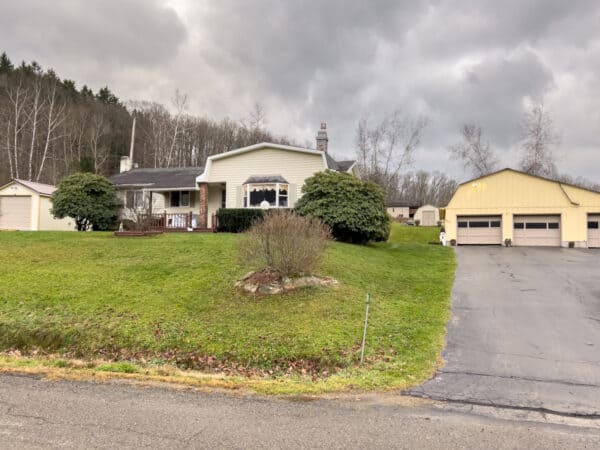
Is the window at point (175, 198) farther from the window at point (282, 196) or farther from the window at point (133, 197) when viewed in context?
the window at point (282, 196)

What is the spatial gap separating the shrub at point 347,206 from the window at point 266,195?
312cm

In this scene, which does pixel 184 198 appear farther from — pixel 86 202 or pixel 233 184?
pixel 86 202

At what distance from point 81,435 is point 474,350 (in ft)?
21.1

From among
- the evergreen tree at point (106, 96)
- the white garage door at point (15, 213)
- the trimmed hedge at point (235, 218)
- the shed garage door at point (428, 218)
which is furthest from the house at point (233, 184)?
the evergreen tree at point (106, 96)

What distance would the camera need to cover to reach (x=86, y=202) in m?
21.1

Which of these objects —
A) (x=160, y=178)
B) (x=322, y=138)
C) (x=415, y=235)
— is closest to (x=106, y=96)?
(x=160, y=178)

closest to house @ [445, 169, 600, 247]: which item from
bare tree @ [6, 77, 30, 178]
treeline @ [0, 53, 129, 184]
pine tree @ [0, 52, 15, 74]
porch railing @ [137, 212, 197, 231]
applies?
porch railing @ [137, 212, 197, 231]

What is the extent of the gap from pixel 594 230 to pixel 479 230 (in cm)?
622

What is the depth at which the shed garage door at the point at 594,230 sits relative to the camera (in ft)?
74.4

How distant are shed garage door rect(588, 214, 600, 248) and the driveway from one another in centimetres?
944

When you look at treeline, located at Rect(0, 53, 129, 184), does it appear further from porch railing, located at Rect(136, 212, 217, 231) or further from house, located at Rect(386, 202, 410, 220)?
house, located at Rect(386, 202, 410, 220)

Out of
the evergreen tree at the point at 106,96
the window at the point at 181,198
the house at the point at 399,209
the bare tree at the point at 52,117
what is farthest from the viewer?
the house at the point at 399,209

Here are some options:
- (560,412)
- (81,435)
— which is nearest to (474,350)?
(560,412)

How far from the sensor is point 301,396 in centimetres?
532
